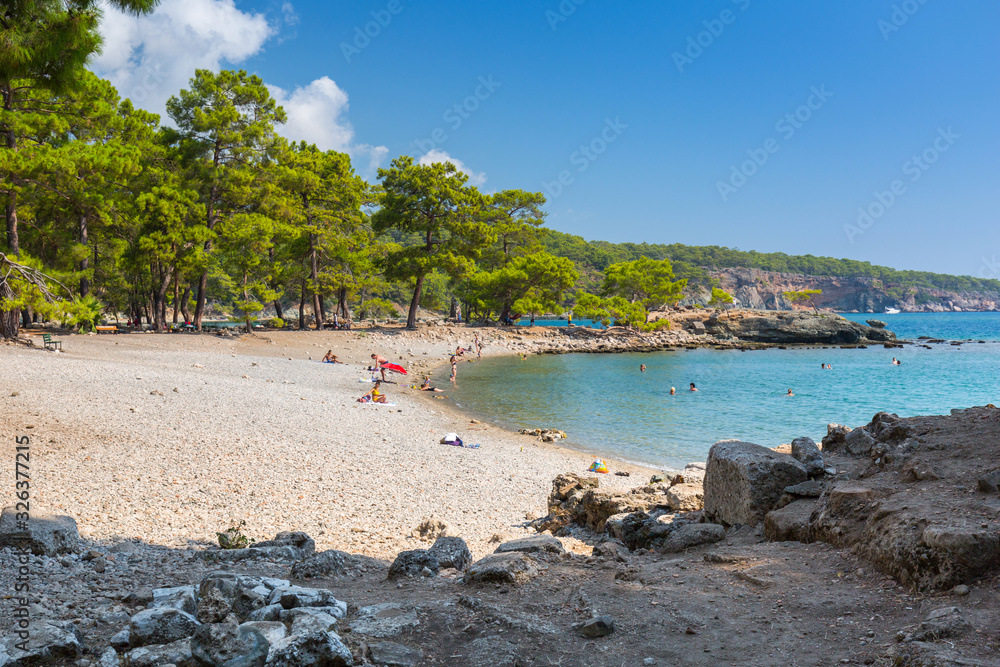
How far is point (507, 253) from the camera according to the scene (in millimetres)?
55125

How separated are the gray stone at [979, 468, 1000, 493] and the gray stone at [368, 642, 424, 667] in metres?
4.38

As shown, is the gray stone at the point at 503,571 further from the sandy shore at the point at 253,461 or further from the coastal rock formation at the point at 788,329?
the coastal rock formation at the point at 788,329

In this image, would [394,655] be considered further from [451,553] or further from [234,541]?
[234,541]

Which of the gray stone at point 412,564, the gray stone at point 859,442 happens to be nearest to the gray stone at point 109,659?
the gray stone at point 412,564

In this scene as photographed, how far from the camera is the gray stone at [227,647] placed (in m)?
2.95

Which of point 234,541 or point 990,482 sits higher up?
point 990,482

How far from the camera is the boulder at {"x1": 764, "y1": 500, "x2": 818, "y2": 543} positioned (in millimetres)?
4980

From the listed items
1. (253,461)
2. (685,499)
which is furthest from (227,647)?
(253,461)

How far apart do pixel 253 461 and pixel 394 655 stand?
Answer: 756 cm

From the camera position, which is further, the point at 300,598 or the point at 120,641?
the point at 300,598

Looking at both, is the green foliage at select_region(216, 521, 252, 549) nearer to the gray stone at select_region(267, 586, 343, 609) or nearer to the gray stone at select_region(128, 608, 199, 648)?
the gray stone at select_region(267, 586, 343, 609)

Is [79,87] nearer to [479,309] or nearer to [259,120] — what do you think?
[259,120]

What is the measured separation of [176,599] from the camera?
3730 millimetres

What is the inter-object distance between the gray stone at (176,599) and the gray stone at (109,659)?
37cm
